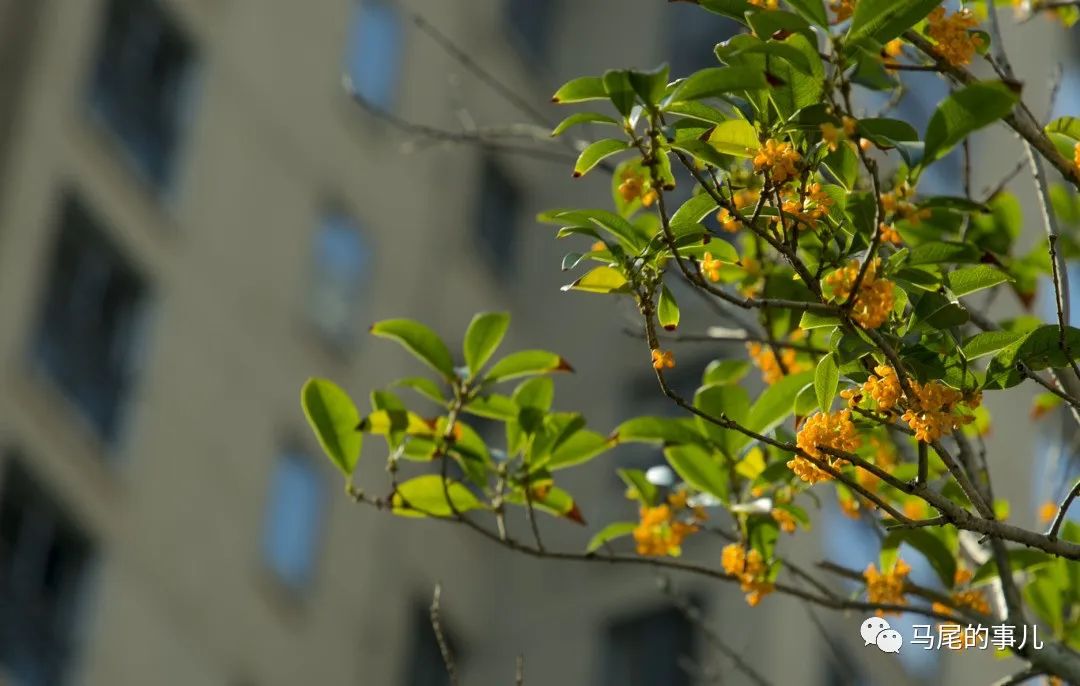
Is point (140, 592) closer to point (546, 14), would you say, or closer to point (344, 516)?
point (344, 516)

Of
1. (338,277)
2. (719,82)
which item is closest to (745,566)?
(719,82)

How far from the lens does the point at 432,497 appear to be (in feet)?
14.8

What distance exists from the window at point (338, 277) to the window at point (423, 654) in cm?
283

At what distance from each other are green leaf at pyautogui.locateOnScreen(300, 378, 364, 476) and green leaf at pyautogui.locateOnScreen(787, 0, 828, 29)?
5.54 feet

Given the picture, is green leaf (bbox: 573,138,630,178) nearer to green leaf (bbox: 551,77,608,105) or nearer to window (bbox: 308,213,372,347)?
green leaf (bbox: 551,77,608,105)

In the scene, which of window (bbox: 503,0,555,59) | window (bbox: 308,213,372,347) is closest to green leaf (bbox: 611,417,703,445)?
window (bbox: 308,213,372,347)

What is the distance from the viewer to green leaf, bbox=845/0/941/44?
3.23m

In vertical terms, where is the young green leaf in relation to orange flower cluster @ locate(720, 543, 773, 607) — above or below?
above

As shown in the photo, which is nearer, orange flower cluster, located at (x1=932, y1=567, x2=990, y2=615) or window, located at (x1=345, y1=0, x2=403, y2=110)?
orange flower cluster, located at (x1=932, y1=567, x2=990, y2=615)

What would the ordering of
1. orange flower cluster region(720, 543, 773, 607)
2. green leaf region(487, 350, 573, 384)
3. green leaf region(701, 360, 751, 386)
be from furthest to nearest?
green leaf region(701, 360, 751, 386) → green leaf region(487, 350, 573, 384) → orange flower cluster region(720, 543, 773, 607)

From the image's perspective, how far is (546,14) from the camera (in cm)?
2334

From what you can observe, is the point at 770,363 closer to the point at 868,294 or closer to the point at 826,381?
the point at 826,381

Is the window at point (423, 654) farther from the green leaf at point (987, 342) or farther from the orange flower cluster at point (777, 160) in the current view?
the orange flower cluster at point (777, 160)

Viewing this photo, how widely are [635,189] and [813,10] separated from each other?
50 cm
